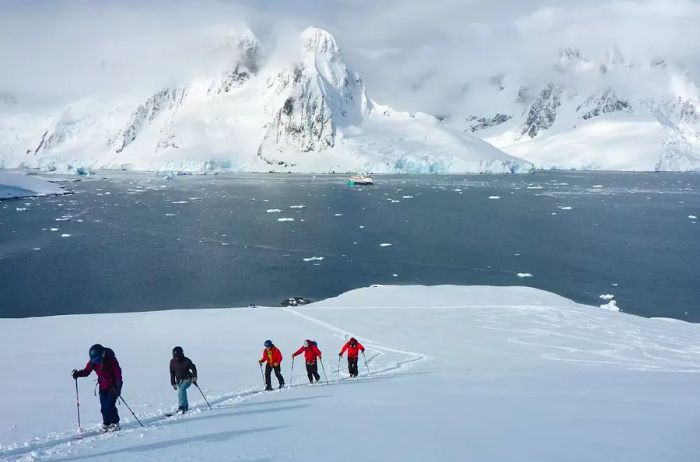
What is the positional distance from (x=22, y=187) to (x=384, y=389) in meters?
106

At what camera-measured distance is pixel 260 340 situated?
18.6 meters

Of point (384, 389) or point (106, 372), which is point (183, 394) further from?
point (384, 389)

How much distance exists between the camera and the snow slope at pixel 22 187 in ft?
Answer: 309

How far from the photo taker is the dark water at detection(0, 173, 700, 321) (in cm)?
3378

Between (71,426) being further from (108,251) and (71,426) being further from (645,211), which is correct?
(645,211)

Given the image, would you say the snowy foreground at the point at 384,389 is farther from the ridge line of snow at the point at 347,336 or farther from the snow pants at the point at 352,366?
the snow pants at the point at 352,366

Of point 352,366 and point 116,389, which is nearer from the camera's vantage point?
point 116,389

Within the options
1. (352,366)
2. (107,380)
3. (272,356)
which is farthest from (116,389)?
(352,366)

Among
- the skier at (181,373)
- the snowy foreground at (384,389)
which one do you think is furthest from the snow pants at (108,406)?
the skier at (181,373)

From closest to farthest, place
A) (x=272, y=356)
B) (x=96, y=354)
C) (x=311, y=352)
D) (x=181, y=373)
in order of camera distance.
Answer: (x=96, y=354)
(x=181, y=373)
(x=272, y=356)
(x=311, y=352)

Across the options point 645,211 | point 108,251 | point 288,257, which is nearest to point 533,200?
point 645,211

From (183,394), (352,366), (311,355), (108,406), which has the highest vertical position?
(108,406)

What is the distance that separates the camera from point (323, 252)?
4606 centimetres

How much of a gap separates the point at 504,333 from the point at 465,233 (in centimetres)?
3506
